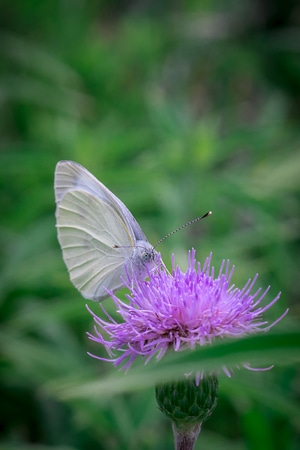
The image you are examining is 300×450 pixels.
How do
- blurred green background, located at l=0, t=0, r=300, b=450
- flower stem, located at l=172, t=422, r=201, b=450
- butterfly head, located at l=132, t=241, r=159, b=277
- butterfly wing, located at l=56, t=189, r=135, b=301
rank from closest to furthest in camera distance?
flower stem, located at l=172, t=422, r=201, b=450, butterfly head, located at l=132, t=241, r=159, b=277, butterfly wing, located at l=56, t=189, r=135, b=301, blurred green background, located at l=0, t=0, r=300, b=450

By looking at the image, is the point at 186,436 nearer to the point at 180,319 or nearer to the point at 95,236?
the point at 180,319

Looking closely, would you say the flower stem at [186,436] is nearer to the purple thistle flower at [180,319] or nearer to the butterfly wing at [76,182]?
the purple thistle flower at [180,319]

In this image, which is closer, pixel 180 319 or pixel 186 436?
pixel 186 436

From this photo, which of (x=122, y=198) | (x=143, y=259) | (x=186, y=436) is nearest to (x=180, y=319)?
(x=186, y=436)

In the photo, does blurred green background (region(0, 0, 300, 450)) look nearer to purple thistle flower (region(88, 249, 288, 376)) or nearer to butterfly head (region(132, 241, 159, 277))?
purple thistle flower (region(88, 249, 288, 376))

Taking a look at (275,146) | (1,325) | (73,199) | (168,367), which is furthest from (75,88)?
(168,367)

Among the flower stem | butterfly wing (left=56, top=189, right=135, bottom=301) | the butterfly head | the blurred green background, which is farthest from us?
the blurred green background

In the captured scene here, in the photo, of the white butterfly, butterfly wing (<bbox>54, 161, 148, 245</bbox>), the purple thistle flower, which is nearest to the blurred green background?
the purple thistle flower

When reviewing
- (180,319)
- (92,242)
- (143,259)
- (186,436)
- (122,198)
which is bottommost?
(186,436)
